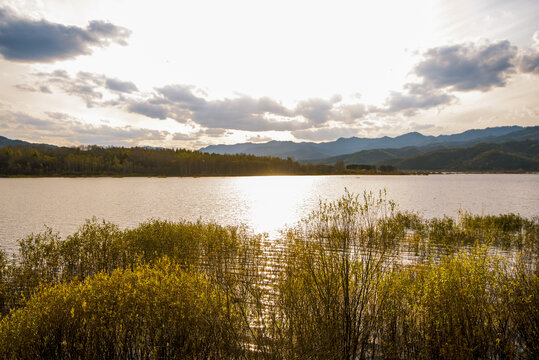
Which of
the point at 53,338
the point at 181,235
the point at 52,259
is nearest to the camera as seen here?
the point at 53,338

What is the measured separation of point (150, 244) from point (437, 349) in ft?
62.7

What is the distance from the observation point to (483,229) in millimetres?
31125

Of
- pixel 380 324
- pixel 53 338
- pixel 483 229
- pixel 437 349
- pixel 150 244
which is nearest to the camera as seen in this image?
pixel 53 338

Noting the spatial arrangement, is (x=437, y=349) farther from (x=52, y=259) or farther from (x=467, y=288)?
(x=52, y=259)

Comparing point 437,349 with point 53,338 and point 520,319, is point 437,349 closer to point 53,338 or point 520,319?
point 520,319

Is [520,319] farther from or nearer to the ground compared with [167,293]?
A: nearer to the ground

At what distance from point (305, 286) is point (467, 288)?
5378 millimetres

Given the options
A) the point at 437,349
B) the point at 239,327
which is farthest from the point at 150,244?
the point at 437,349

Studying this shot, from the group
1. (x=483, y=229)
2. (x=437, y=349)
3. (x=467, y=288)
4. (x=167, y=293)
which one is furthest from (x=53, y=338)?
(x=483, y=229)

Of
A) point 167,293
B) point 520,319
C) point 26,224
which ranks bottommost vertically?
point 26,224

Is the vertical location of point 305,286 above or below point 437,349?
above

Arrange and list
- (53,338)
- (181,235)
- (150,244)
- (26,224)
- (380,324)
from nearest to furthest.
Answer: (53,338) → (380,324) → (150,244) → (181,235) → (26,224)

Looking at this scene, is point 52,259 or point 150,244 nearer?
point 52,259

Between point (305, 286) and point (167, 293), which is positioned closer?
point (167, 293)
